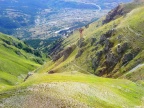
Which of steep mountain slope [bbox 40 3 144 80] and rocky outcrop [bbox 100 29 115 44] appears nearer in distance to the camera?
steep mountain slope [bbox 40 3 144 80]

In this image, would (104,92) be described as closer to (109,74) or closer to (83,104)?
(83,104)

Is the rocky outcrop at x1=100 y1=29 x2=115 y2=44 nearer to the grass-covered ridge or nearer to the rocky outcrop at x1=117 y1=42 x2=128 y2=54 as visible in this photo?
the rocky outcrop at x1=117 y1=42 x2=128 y2=54

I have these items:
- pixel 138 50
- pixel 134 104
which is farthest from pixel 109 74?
pixel 134 104

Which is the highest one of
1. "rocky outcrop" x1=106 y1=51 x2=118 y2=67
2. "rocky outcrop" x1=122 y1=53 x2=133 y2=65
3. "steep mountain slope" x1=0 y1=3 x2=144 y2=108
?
"steep mountain slope" x1=0 y1=3 x2=144 y2=108

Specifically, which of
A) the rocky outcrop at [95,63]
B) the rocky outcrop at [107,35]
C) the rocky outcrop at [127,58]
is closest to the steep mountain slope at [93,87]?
the rocky outcrop at [127,58]

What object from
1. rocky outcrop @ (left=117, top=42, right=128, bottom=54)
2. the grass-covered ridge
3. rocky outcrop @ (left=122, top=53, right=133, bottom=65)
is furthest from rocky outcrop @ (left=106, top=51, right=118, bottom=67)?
the grass-covered ridge

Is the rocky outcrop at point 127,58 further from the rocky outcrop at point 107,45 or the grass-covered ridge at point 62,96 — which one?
the grass-covered ridge at point 62,96

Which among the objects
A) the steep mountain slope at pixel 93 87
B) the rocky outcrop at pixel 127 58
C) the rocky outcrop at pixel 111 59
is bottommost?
the rocky outcrop at pixel 111 59

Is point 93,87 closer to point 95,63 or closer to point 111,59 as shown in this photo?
point 111,59

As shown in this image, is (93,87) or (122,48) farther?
(122,48)

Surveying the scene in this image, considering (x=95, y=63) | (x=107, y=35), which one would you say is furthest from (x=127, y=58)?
(x=107, y=35)

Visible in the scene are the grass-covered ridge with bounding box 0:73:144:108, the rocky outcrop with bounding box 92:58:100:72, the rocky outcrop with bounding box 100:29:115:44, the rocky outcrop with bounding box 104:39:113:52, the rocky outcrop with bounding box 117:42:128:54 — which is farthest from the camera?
the rocky outcrop with bounding box 100:29:115:44

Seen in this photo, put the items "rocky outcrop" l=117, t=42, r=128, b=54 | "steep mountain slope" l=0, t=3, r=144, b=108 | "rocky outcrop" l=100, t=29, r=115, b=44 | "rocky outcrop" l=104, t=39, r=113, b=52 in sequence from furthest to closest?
1. "rocky outcrop" l=100, t=29, r=115, b=44
2. "rocky outcrop" l=104, t=39, r=113, b=52
3. "rocky outcrop" l=117, t=42, r=128, b=54
4. "steep mountain slope" l=0, t=3, r=144, b=108
